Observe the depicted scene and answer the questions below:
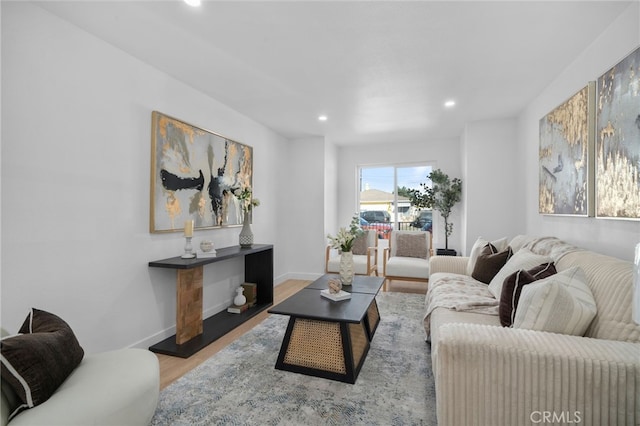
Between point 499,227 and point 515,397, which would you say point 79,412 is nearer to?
point 515,397

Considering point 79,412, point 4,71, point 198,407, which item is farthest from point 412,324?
point 4,71

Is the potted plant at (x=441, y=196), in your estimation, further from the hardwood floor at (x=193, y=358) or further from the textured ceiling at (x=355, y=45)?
the hardwood floor at (x=193, y=358)

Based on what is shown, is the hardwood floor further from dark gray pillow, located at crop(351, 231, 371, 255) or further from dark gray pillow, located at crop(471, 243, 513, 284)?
dark gray pillow, located at crop(471, 243, 513, 284)

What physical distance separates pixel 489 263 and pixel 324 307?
1814 mm

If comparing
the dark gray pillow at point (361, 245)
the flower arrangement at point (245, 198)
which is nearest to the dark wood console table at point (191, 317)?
the flower arrangement at point (245, 198)

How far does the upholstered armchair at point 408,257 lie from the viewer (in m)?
4.25

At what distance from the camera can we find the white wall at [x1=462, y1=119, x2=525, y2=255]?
4113 millimetres

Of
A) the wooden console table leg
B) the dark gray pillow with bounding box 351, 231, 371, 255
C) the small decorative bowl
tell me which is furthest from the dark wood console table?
the dark gray pillow with bounding box 351, 231, 371, 255

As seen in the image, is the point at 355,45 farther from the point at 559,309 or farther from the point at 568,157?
the point at 559,309

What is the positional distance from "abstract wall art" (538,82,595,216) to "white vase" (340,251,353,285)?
201cm

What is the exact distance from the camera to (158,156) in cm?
272

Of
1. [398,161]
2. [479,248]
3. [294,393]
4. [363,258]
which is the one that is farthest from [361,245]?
[294,393]

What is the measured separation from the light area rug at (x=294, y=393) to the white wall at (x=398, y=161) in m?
3.32

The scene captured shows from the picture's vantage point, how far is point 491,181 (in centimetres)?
423
